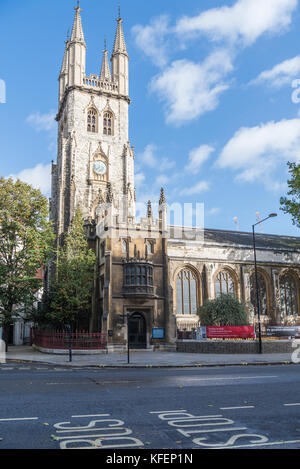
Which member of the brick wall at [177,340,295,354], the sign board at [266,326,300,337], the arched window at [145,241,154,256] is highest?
the arched window at [145,241,154,256]

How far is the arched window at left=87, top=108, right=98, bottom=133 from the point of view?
52031mm

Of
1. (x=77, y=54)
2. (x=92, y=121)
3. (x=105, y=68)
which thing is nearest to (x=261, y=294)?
(x=92, y=121)

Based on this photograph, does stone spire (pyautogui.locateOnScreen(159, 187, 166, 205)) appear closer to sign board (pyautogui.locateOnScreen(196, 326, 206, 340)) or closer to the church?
the church

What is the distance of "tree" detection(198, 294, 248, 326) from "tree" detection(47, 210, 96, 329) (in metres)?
10.2

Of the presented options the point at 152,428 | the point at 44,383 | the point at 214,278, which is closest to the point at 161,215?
the point at 214,278

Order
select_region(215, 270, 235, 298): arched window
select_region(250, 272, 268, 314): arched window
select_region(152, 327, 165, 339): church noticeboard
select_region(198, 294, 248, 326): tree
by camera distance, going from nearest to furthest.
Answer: select_region(152, 327, 165, 339): church noticeboard < select_region(198, 294, 248, 326): tree < select_region(215, 270, 235, 298): arched window < select_region(250, 272, 268, 314): arched window

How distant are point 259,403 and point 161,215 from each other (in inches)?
1093

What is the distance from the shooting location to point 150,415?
26.2 feet

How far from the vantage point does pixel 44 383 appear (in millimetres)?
12961

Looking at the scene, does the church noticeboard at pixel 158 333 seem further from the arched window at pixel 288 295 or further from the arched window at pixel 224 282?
the arched window at pixel 288 295

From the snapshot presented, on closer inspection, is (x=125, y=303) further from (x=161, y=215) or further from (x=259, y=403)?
(x=259, y=403)

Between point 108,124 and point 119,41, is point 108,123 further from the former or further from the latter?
point 119,41

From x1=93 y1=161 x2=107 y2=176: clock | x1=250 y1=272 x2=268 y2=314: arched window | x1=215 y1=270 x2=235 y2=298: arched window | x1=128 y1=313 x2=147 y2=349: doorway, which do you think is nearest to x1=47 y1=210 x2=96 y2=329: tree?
x1=128 y1=313 x2=147 y2=349: doorway

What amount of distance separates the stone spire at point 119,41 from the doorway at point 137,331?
39571 millimetres
